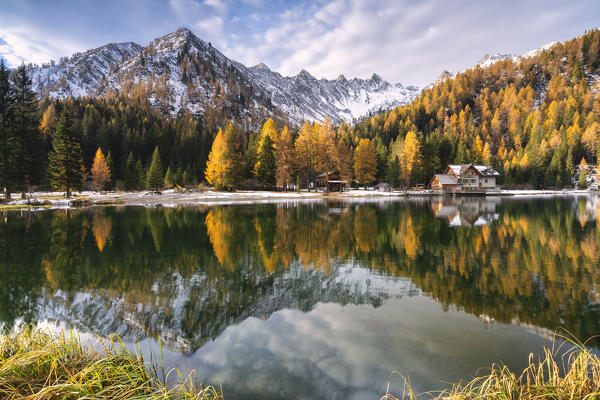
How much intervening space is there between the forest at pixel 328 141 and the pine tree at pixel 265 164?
8.8 inches

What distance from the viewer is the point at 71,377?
11.3 feet

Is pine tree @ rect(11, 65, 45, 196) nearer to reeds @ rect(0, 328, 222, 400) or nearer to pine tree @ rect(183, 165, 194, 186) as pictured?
pine tree @ rect(183, 165, 194, 186)

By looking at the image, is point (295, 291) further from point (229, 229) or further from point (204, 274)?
point (229, 229)

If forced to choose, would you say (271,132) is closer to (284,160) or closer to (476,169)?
(284,160)

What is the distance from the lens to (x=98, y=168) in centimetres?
7062

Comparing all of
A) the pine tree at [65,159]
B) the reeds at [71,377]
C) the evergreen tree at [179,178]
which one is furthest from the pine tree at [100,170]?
the reeds at [71,377]

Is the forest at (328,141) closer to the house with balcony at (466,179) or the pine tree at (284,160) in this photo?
the pine tree at (284,160)

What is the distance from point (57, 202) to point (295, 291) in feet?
148

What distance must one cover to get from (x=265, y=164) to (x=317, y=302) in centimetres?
5611

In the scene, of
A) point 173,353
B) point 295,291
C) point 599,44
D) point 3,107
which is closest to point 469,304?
point 295,291

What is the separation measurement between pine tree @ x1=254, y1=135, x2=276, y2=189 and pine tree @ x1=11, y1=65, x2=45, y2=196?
118 feet

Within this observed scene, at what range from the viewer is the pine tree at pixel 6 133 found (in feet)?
124

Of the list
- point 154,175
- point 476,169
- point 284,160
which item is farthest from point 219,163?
point 476,169

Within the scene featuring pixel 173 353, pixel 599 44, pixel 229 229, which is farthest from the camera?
pixel 599 44
